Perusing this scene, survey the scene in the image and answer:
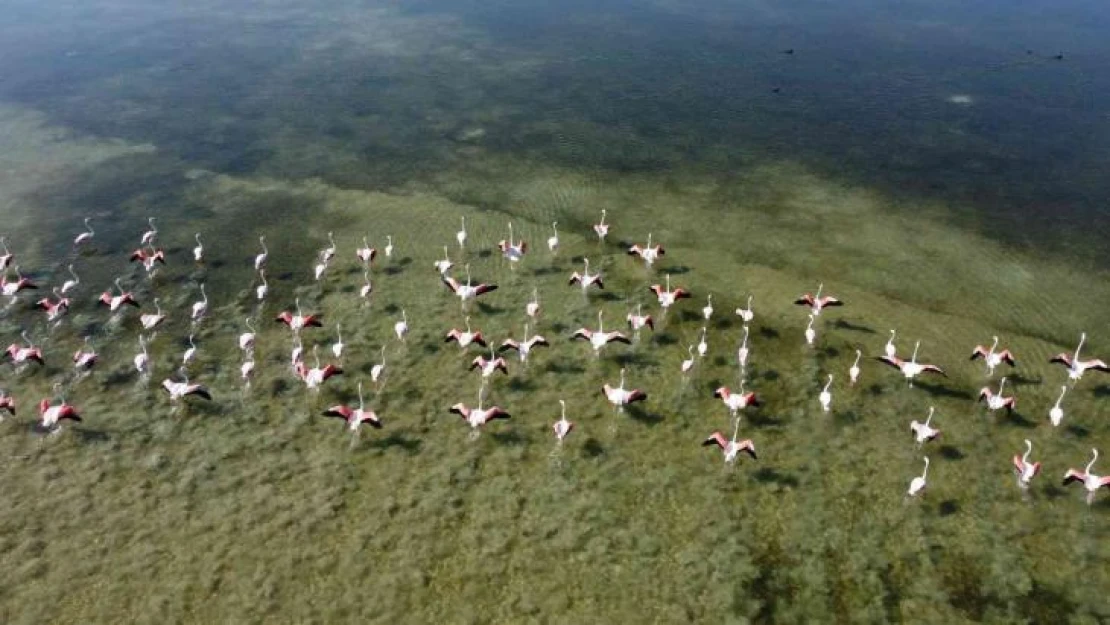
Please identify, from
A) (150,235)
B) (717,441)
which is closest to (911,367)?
(717,441)

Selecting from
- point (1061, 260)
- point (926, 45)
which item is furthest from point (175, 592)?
point (926, 45)

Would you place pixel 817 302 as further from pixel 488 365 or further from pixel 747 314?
pixel 488 365

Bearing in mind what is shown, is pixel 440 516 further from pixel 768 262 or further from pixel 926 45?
pixel 926 45

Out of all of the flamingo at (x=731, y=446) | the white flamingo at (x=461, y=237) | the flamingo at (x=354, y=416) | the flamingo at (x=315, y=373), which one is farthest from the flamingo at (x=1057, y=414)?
the white flamingo at (x=461, y=237)

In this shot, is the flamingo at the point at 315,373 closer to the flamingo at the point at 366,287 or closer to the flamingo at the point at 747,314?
the flamingo at the point at 366,287

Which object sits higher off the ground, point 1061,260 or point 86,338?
point 1061,260
